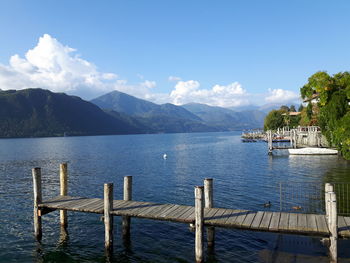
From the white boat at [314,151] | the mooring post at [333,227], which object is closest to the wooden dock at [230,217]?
the mooring post at [333,227]

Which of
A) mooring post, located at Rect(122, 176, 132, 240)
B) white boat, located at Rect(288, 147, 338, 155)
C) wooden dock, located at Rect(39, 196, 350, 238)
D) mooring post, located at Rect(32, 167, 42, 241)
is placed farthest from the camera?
white boat, located at Rect(288, 147, 338, 155)

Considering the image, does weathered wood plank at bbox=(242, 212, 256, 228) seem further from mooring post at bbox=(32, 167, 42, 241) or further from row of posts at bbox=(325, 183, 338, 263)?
mooring post at bbox=(32, 167, 42, 241)

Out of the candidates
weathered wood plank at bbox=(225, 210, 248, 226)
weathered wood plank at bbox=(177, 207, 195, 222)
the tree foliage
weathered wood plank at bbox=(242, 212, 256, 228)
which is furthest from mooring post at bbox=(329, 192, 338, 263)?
the tree foliage

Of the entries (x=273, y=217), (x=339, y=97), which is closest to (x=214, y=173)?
(x=339, y=97)

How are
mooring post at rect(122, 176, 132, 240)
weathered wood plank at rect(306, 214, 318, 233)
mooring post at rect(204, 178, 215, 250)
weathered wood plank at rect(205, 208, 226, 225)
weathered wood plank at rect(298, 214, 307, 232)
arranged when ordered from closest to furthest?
weathered wood plank at rect(306, 214, 318, 233) < weathered wood plank at rect(298, 214, 307, 232) < weathered wood plank at rect(205, 208, 226, 225) < mooring post at rect(204, 178, 215, 250) < mooring post at rect(122, 176, 132, 240)

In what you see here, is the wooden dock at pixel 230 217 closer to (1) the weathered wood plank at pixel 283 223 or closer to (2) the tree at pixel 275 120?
(1) the weathered wood plank at pixel 283 223

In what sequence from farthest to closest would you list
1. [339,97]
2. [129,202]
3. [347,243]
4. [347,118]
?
[339,97] → [347,118] → [129,202] → [347,243]

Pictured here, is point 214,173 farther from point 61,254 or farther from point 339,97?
point 61,254

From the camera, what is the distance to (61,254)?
15.7 m

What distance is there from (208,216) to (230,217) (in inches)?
43.3

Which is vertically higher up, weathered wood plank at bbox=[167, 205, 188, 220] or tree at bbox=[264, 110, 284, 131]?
tree at bbox=[264, 110, 284, 131]

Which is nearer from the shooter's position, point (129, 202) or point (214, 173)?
point (129, 202)

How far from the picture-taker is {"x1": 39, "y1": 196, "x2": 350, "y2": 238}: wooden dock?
12.6m

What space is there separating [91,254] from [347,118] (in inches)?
878
